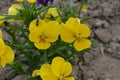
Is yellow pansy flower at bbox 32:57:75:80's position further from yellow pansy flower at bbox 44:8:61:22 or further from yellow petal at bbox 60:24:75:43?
yellow pansy flower at bbox 44:8:61:22

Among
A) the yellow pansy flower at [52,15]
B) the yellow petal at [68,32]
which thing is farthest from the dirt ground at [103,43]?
the yellow petal at [68,32]

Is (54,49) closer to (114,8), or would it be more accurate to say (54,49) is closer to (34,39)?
(34,39)

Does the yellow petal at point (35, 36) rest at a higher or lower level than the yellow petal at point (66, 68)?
higher

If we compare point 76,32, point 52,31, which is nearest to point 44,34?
point 52,31

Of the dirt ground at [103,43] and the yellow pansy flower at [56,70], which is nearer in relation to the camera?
the yellow pansy flower at [56,70]

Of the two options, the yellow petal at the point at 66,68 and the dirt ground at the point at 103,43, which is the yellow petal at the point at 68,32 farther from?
the dirt ground at the point at 103,43

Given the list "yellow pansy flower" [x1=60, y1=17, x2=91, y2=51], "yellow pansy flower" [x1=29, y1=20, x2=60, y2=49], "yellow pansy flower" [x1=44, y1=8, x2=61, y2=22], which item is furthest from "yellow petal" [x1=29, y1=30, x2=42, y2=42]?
"yellow pansy flower" [x1=44, y1=8, x2=61, y2=22]
